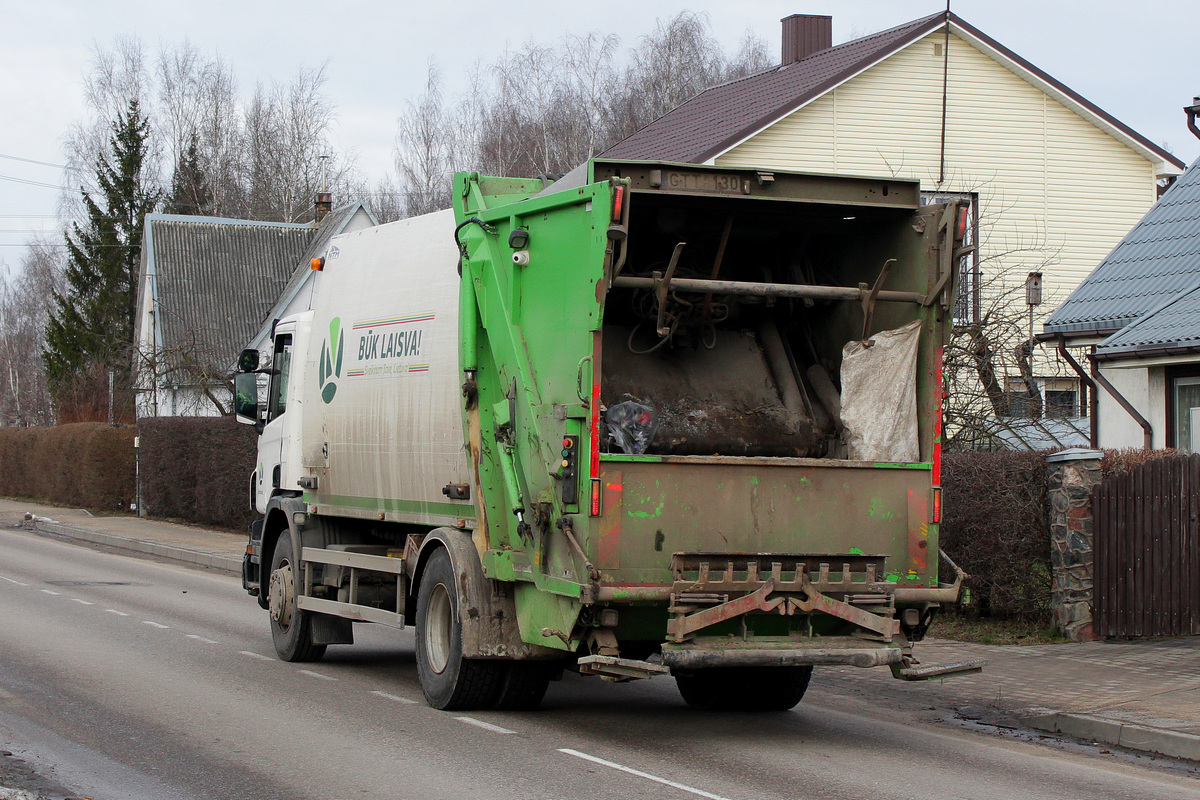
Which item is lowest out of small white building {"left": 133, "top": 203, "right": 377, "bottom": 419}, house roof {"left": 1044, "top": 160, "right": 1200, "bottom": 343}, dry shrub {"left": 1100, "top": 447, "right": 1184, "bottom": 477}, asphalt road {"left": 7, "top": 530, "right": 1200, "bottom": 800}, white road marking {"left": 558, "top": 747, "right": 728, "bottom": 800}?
asphalt road {"left": 7, "top": 530, "right": 1200, "bottom": 800}

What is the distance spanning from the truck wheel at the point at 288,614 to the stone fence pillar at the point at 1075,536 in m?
6.52

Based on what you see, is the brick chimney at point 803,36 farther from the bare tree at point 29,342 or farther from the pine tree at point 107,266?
the bare tree at point 29,342

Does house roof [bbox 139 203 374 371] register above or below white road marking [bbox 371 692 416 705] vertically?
above

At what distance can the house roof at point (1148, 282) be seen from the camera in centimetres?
1566

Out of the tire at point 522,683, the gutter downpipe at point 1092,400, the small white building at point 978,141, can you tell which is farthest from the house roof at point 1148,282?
the tire at point 522,683

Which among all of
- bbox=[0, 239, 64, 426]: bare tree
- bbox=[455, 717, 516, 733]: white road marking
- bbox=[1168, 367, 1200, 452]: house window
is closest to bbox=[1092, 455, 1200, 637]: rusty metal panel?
bbox=[1168, 367, 1200, 452]: house window

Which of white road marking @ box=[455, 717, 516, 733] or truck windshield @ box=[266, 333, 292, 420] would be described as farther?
truck windshield @ box=[266, 333, 292, 420]

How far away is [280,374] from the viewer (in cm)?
1244

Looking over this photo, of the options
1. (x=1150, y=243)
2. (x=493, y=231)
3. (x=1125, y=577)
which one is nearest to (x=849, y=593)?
(x=493, y=231)

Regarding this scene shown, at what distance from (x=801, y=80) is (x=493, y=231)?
20054 millimetres

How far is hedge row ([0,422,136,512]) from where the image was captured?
3338 cm

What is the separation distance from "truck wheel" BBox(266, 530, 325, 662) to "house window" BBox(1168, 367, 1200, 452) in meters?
9.54

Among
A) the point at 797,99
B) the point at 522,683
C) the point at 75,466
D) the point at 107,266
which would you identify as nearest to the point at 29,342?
the point at 107,266

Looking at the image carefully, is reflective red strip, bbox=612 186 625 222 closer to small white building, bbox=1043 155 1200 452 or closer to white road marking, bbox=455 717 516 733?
white road marking, bbox=455 717 516 733
